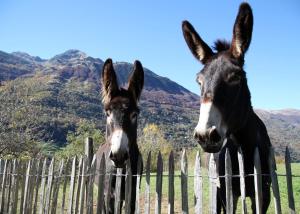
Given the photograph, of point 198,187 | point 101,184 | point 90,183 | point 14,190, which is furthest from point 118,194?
point 14,190

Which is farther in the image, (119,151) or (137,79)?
(137,79)

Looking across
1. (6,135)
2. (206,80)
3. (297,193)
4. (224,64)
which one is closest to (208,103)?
(206,80)

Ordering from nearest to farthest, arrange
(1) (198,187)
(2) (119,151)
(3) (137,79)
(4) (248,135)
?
(4) (248,135), (1) (198,187), (2) (119,151), (3) (137,79)

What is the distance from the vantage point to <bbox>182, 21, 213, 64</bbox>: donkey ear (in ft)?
15.4

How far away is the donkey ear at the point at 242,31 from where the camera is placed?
13.4 ft

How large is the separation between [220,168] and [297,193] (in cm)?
1089

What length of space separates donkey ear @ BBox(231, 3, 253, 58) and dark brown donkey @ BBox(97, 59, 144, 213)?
210 cm

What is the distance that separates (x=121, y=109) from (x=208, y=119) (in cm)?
240

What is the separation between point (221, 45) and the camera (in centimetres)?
485

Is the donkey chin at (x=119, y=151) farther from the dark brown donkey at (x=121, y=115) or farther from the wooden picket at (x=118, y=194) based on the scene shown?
the wooden picket at (x=118, y=194)

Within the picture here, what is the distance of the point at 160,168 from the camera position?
5.11 m

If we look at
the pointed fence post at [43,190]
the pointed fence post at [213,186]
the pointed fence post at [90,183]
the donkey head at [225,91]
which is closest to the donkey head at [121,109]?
the pointed fence post at [90,183]

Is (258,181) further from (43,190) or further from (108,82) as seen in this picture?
(43,190)

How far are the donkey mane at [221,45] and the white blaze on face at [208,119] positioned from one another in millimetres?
1386
